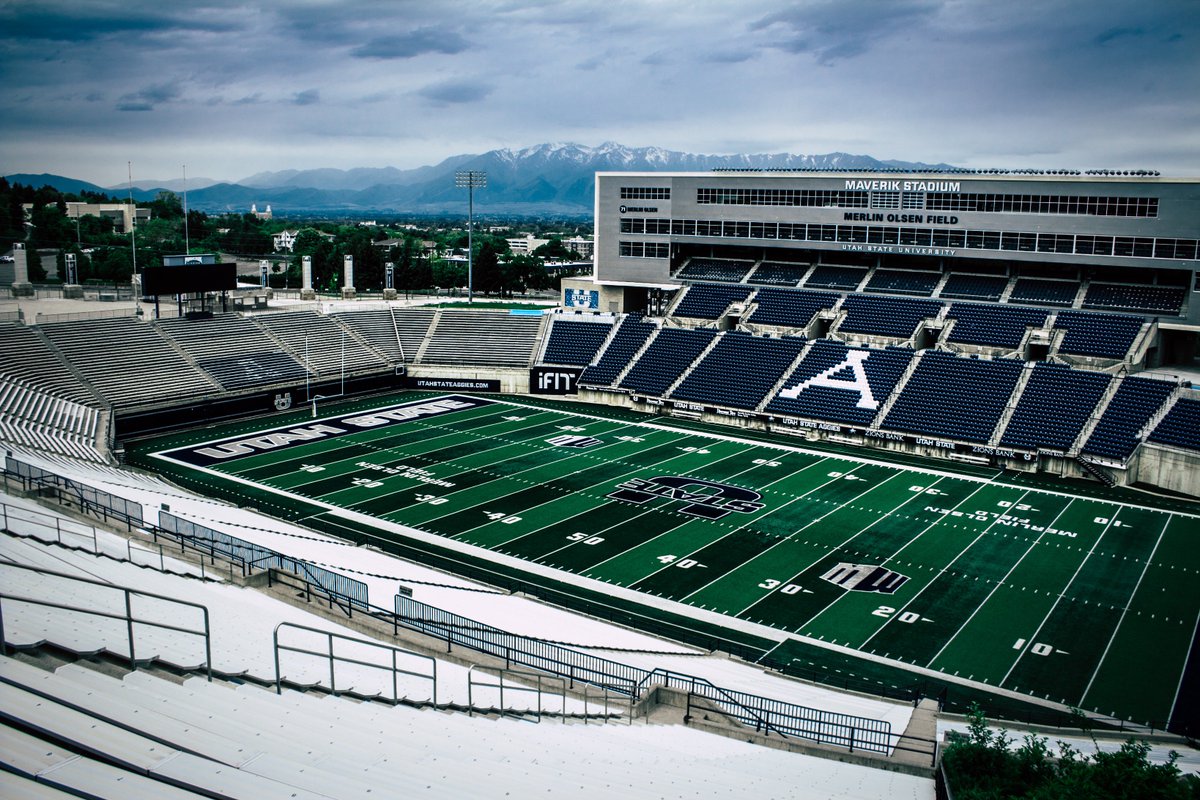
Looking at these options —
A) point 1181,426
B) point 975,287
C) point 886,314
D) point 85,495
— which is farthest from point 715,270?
point 85,495

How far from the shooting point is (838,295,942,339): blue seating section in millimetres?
47969

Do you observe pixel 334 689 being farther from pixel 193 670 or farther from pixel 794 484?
pixel 794 484

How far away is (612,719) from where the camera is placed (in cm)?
1434

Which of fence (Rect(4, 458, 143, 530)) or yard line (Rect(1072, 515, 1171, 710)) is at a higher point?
fence (Rect(4, 458, 143, 530))

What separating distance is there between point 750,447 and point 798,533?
11692mm

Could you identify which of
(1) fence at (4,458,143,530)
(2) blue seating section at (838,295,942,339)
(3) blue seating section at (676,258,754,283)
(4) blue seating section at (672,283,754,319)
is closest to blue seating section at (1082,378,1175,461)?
(2) blue seating section at (838,295,942,339)

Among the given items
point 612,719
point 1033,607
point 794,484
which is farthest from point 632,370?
point 612,719

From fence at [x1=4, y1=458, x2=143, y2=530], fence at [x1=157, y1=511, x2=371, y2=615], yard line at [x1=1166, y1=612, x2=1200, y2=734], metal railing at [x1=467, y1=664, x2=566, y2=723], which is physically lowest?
yard line at [x1=1166, y1=612, x2=1200, y2=734]

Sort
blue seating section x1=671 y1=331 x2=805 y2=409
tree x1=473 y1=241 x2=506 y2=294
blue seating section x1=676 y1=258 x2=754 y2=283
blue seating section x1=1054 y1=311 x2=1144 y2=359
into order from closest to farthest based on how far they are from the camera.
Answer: blue seating section x1=1054 y1=311 x2=1144 y2=359 → blue seating section x1=671 y1=331 x2=805 y2=409 → blue seating section x1=676 y1=258 x2=754 y2=283 → tree x1=473 y1=241 x2=506 y2=294

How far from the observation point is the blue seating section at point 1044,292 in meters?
46.9

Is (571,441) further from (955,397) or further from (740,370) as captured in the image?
(955,397)

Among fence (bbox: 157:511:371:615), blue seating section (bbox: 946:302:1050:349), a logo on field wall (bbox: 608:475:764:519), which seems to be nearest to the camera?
fence (bbox: 157:511:371:615)

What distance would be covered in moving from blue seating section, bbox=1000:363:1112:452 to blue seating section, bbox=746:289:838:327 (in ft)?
39.7

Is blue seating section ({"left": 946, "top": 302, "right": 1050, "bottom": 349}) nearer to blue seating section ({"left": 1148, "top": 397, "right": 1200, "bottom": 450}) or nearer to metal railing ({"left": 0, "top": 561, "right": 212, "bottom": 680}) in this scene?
blue seating section ({"left": 1148, "top": 397, "right": 1200, "bottom": 450})
